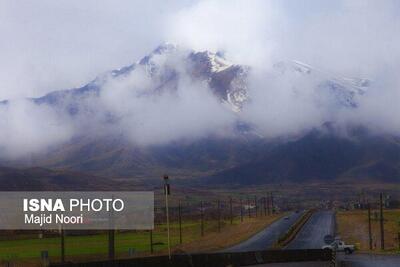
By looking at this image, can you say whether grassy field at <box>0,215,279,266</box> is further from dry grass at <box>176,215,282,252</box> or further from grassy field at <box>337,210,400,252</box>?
grassy field at <box>337,210,400,252</box>

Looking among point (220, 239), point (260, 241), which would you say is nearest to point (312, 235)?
point (260, 241)

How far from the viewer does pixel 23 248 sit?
4375 inches

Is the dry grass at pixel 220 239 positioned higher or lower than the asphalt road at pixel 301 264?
lower

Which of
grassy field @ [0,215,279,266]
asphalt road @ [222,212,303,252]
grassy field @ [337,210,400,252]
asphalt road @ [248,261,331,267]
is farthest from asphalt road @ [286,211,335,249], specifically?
asphalt road @ [248,261,331,267]

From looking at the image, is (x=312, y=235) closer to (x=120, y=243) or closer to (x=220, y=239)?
(x=220, y=239)

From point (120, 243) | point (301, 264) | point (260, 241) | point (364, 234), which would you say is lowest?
point (364, 234)

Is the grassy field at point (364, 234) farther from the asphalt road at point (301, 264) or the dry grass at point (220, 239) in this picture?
the asphalt road at point (301, 264)

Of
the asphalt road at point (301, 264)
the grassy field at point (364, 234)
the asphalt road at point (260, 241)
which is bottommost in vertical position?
the grassy field at point (364, 234)

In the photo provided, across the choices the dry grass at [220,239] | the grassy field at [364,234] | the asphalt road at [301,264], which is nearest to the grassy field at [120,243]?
the dry grass at [220,239]

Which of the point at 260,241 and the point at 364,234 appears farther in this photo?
the point at 364,234

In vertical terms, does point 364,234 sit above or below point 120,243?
below

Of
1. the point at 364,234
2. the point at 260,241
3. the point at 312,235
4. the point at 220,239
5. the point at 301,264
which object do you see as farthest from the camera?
the point at 364,234

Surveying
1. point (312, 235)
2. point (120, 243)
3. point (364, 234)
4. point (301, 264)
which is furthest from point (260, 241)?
point (301, 264)

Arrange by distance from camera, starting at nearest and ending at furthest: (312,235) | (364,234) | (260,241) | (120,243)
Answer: (260,241)
(120,243)
(312,235)
(364,234)
